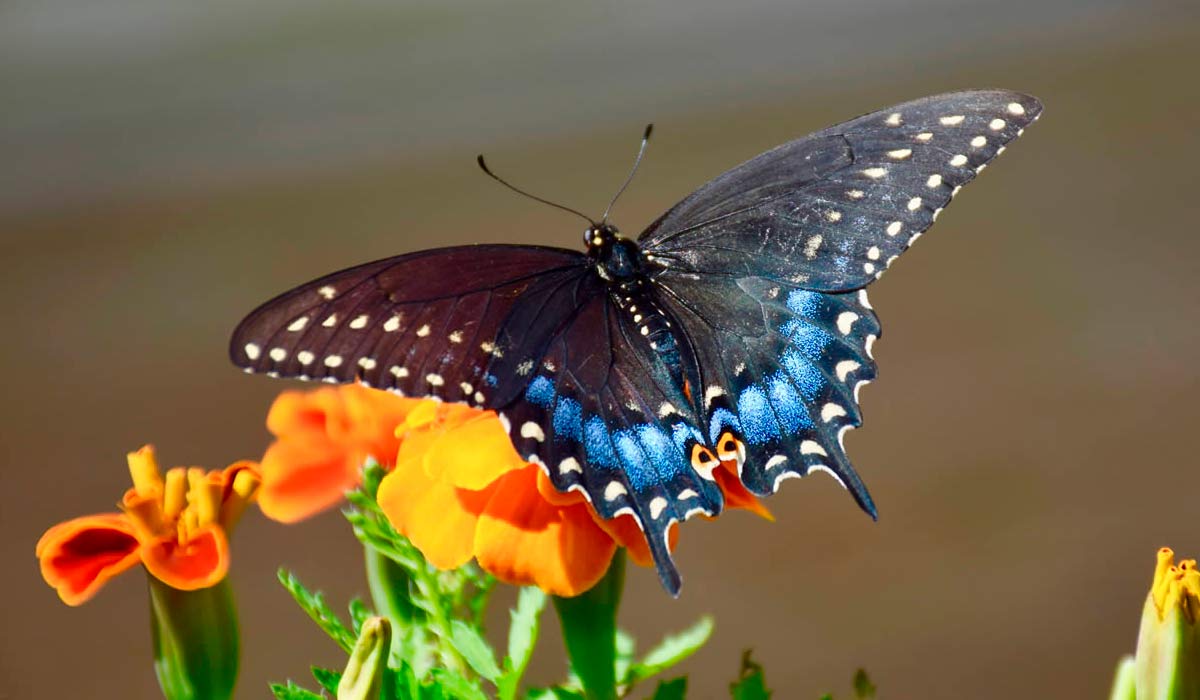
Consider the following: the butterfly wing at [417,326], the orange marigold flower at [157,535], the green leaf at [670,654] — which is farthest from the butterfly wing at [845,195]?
the orange marigold flower at [157,535]

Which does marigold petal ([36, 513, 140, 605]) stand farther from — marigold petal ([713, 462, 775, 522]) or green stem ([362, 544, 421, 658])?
marigold petal ([713, 462, 775, 522])

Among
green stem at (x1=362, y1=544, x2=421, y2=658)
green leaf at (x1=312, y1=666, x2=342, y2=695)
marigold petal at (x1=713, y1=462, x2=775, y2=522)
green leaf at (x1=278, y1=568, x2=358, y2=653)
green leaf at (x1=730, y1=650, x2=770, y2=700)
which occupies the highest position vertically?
marigold petal at (x1=713, y1=462, x2=775, y2=522)

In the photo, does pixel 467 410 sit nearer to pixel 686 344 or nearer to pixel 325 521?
pixel 686 344

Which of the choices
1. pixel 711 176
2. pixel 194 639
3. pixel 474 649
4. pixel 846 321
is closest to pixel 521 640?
pixel 474 649

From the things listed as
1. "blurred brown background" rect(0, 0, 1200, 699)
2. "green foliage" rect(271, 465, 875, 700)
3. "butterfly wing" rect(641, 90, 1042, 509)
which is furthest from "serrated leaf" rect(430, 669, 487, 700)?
"blurred brown background" rect(0, 0, 1200, 699)

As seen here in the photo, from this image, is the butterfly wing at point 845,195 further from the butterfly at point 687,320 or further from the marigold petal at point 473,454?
the marigold petal at point 473,454

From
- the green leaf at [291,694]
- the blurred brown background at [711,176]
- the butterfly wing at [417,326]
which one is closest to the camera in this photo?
the green leaf at [291,694]
